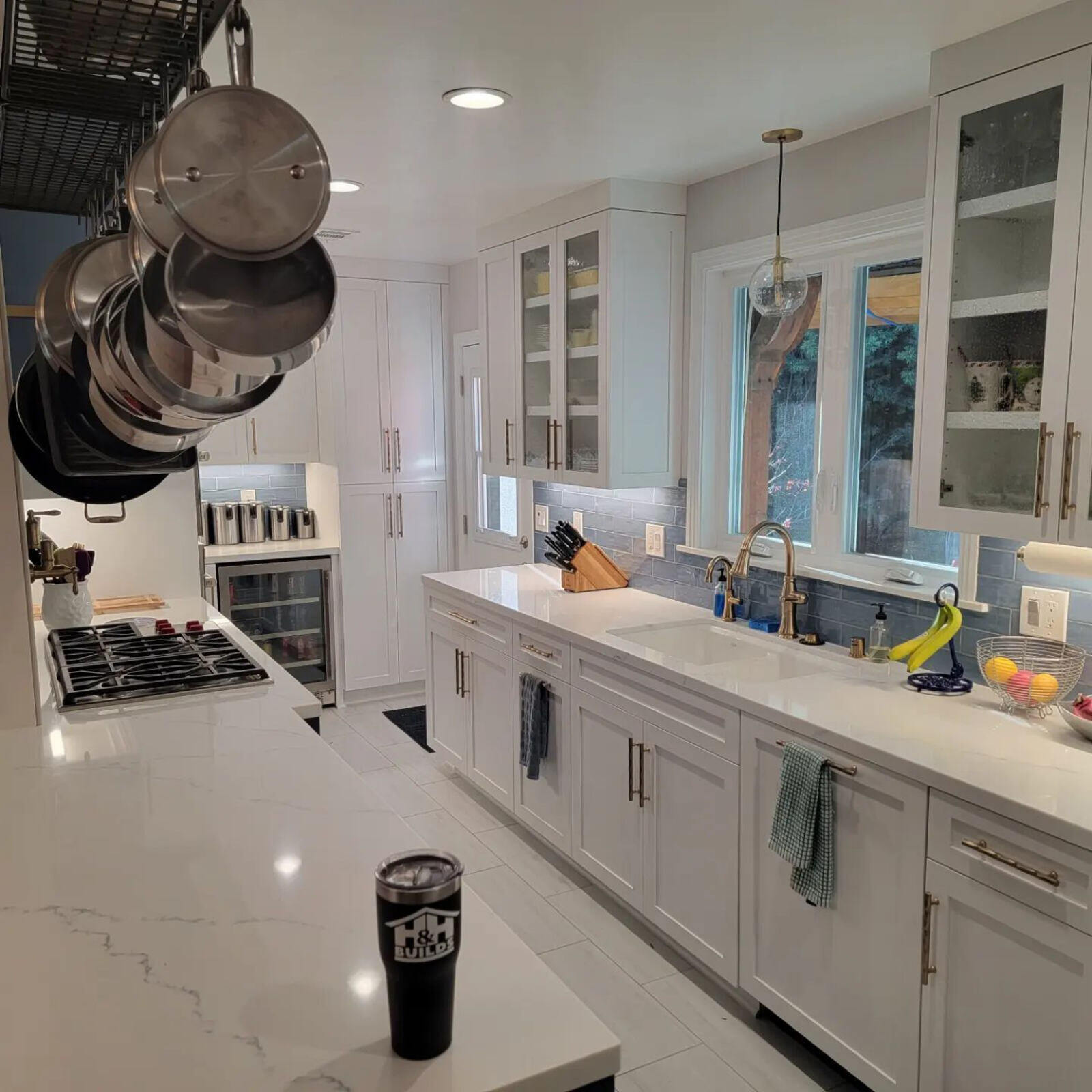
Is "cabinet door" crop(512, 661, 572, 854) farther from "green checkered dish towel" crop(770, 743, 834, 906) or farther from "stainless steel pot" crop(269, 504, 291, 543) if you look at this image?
"stainless steel pot" crop(269, 504, 291, 543)

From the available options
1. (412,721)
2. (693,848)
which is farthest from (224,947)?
(412,721)

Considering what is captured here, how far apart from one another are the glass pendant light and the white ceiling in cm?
7

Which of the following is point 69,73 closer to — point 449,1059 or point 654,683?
point 449,1059

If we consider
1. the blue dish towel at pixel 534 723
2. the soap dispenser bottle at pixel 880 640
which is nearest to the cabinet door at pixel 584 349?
the blue dish towel at pixel 534 723

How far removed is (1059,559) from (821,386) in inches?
41.1

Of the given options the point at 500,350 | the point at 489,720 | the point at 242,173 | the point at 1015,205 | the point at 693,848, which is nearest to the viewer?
the point at 242,173

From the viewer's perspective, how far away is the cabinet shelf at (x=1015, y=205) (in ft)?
6.55

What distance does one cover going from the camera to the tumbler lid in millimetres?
932

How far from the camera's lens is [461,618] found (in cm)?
390

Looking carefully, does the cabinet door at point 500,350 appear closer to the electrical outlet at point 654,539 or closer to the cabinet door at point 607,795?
the electrical outlet at point 654,539

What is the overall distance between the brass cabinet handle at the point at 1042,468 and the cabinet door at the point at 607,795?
50.4 inches

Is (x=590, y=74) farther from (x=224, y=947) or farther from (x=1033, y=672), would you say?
(x=224, y=947)

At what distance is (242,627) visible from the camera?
196 inches

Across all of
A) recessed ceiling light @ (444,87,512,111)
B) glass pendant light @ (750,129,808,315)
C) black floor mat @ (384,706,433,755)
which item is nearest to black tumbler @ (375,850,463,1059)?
recessed ceiling light @ (444,87,512,111)
